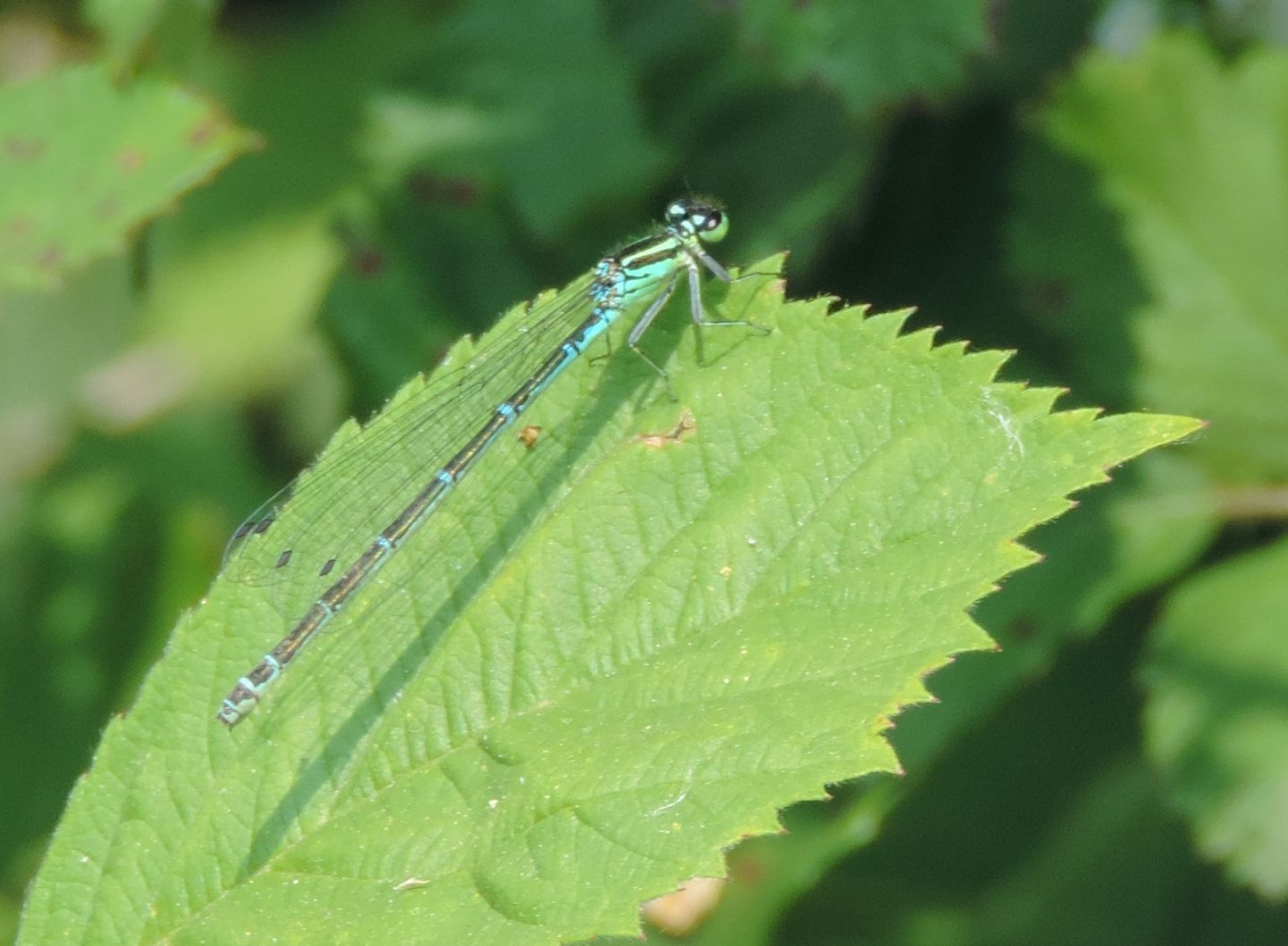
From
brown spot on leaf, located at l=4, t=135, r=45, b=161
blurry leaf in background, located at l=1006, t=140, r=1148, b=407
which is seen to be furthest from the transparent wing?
blurry leaf in background, located at l=1006, t=140, r=1148, b=407

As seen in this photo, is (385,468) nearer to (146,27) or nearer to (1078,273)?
(146,27)

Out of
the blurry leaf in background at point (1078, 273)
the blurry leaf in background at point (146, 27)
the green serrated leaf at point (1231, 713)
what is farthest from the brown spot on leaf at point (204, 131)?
the green serrated leaf at point (1231, 713)

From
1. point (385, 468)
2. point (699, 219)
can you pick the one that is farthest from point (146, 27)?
point (699, 219)

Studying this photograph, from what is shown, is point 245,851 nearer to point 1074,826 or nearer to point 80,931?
point 80,931

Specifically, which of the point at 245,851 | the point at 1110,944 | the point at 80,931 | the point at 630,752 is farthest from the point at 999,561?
the point at 1110,944

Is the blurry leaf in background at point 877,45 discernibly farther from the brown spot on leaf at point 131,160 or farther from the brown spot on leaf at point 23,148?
the brown spot on leaf at point 23,148
